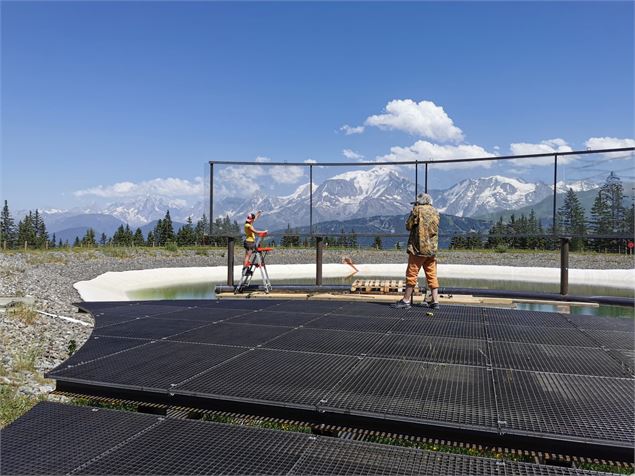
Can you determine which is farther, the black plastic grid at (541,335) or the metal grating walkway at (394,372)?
the black plastic grid at (541,335)

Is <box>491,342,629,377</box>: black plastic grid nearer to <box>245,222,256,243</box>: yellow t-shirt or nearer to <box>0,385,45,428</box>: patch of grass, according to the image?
<box>0,385,45,428</box>: patch of grass

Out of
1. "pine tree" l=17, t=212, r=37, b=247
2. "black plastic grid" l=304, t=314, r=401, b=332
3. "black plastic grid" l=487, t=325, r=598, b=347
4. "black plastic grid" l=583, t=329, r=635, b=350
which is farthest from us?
"pine tree" l=17, t=212, r=37, b=247

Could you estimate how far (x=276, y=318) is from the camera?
5887mm

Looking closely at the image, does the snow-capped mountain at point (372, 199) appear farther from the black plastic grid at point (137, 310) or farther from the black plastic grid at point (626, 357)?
the black plastic grid at point (626, 357)

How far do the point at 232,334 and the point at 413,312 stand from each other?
107 inches

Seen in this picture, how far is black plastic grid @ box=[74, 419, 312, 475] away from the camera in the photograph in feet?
7.02

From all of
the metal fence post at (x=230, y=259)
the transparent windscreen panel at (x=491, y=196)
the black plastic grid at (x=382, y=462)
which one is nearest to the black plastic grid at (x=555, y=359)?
the black plastic grid at (x=382, y=462)

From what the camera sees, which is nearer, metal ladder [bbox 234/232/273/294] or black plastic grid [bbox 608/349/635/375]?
black plastic grid [bbox 608/349/635/375]

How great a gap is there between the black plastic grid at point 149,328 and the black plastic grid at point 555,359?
323 centimetres

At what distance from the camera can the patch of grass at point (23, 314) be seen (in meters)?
8.49

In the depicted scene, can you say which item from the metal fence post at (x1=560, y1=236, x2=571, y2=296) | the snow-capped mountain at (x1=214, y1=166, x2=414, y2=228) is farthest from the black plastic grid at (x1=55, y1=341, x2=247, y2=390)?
the metal fence post at (x1=560, y1=236, x2=571, y2=296)

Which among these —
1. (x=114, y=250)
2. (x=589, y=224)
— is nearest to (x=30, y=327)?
(x=589, y=224)

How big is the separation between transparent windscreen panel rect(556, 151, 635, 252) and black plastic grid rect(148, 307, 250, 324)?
6.32 metres

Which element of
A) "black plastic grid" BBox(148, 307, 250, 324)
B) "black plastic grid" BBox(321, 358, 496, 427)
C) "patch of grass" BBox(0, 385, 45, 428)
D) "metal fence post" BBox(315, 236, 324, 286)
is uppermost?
"metal fence post" BBox(315, 236, 324, 286)
